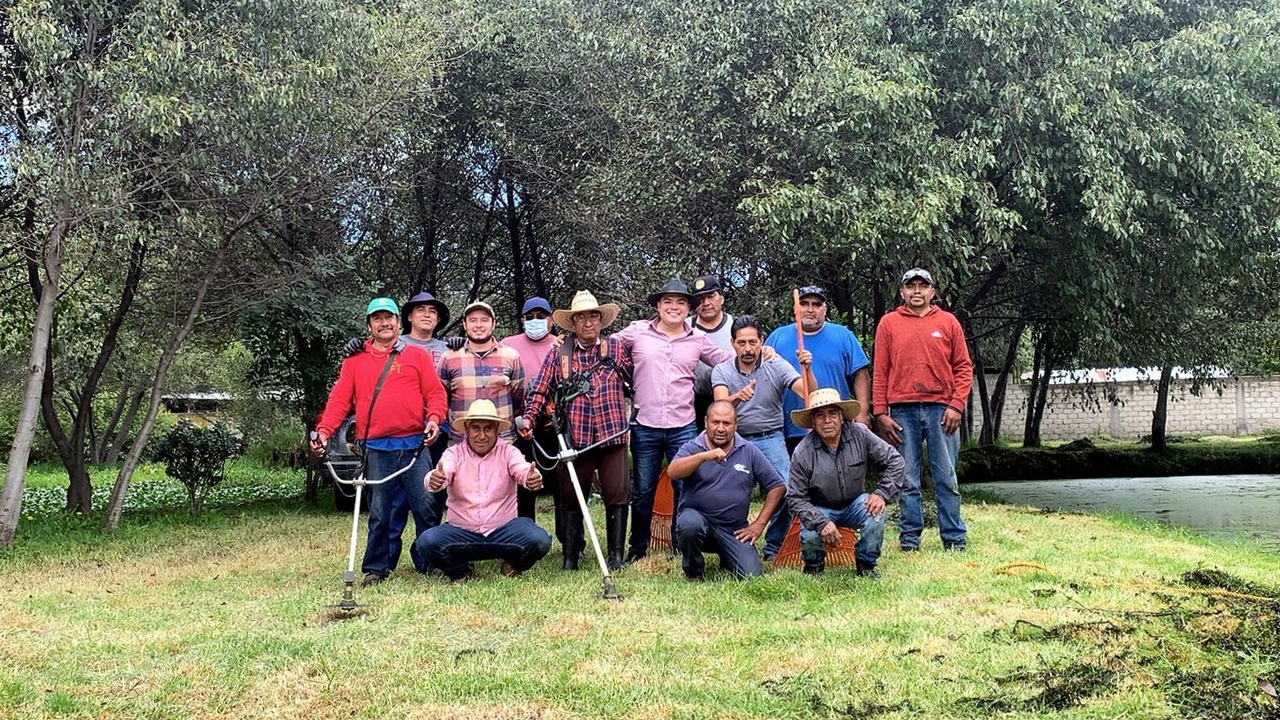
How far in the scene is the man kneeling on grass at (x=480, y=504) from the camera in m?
5.80

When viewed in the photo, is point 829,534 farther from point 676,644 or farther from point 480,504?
point 480,504

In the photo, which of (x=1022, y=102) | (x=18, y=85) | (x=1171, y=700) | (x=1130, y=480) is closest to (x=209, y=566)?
(x=18, y=85)

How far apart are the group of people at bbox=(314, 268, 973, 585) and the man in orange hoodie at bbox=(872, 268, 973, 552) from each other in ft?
0.04

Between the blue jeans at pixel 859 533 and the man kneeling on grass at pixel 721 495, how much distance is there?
0.83 ft

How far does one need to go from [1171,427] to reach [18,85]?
2620 centimetres

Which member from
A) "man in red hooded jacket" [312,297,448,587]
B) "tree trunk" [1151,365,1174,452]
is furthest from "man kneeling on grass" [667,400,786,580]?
"tree trunk" [1151,365,1174,452]

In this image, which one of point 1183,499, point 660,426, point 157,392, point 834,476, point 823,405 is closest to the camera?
point 823,405

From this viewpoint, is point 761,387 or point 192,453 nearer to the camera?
point 761,387

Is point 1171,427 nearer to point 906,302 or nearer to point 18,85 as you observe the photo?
point 906,302

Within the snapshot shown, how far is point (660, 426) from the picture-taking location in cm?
620

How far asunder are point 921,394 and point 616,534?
2025mm

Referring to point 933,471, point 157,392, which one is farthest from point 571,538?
point 157,392

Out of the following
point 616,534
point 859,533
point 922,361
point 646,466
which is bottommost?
point 616,534

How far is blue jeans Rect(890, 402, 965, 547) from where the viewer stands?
253 inches
